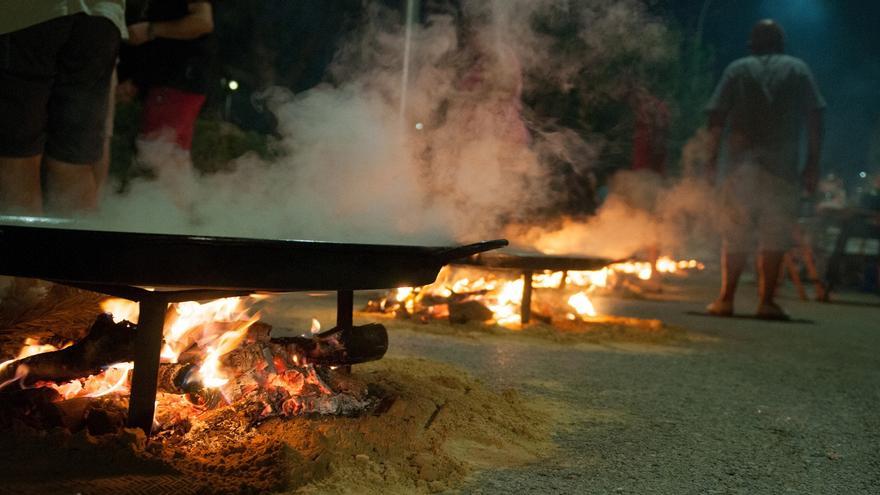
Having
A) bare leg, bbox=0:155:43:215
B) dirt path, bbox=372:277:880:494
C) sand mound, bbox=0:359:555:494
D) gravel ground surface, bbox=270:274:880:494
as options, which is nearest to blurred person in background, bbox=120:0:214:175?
bare leg, bbox=0:155:43:215

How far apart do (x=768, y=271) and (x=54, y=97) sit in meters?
5.94

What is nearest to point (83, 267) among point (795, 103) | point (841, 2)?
point (795, 103)

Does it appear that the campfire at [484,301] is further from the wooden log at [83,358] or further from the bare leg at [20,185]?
the wooden log at [83,358]

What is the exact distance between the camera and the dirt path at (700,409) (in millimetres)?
2424

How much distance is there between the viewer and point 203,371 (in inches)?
102

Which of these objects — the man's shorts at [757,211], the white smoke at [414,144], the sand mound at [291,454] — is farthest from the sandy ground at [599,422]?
the man's shorts at [757,211]

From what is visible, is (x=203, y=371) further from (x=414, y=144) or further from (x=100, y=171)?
(x=414, y=144)

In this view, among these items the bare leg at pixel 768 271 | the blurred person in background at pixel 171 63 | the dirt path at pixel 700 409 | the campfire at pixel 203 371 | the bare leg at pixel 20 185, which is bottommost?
the dirt path at pixel 700 409

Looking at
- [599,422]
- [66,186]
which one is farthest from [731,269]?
[66,186]

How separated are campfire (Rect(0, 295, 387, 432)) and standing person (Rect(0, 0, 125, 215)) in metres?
1.29

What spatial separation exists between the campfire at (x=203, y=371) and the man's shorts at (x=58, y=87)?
52.5 inches

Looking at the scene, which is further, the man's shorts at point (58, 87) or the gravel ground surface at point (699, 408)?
the man's shorts at point (58, 87)

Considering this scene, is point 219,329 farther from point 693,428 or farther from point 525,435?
point 693,428

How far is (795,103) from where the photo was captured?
282 inches
